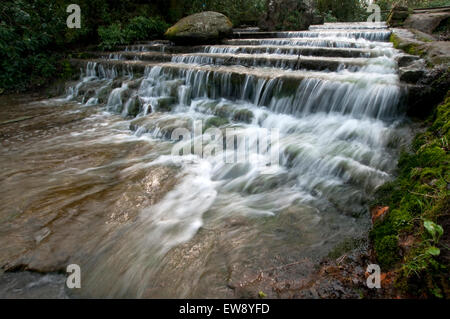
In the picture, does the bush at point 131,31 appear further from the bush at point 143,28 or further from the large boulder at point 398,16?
the large boulder at point 398,16

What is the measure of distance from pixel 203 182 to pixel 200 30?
806 cm

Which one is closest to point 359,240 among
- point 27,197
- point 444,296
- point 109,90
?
point 444,296

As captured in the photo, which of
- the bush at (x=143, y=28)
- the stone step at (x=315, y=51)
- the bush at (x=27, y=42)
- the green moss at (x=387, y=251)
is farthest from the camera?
the bush at (x=143, y=28)

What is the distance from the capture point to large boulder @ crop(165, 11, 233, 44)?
1003 cm

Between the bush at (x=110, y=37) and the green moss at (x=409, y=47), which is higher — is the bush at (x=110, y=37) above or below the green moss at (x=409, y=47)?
above

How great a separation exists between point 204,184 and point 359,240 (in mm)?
2111

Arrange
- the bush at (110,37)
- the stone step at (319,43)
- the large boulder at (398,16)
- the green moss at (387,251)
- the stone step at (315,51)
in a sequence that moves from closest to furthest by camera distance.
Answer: the green moss at (387,251) < the stone step at (315,51) < the stone step at (319,43) < the bush at (110,37) < the large boulder at (398,16)

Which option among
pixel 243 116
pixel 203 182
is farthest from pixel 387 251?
pixel 243 116

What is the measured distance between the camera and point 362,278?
2.03m

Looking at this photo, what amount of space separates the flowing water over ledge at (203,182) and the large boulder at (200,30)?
3.53m

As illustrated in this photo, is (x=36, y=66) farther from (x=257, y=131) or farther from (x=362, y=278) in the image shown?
(x=362, y=278)

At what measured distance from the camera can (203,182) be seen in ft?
12.8

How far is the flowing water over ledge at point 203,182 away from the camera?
7.96 feet

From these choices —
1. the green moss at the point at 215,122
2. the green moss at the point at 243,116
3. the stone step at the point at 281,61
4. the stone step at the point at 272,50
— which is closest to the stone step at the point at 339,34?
the stone step at the point at 272,50
